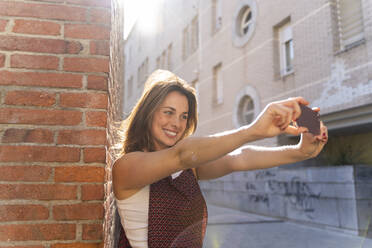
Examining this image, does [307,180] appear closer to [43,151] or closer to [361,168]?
[361,168]

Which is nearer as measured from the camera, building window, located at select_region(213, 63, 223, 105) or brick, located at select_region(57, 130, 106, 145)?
brick, located at select_region(57, 130, 106, 145)

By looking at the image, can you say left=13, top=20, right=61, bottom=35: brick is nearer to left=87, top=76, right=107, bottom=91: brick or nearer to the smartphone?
left=87, top=76, right=107, bottom=91: brick

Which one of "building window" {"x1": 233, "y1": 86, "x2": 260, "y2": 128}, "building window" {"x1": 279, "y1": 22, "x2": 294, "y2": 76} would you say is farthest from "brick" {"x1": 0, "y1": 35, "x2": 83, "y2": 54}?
"building window" {"x1": 233, "y1": 86, "x2": 260, "y2": 128}

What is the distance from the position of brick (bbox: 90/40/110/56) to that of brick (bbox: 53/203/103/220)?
816 millimetres

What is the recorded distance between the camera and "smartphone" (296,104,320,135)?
1.60 meters

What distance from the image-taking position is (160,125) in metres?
2.10

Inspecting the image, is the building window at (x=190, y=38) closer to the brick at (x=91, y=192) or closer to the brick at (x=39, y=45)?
the brick at (x=39, y=45)

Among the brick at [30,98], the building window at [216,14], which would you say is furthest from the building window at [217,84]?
the brick at [30,98]

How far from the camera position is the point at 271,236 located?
6.81 m

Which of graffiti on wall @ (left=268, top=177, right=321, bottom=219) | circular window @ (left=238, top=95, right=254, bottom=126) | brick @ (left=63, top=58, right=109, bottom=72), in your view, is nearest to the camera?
brick @ (left=63, top=58, right=109, bottom=72)

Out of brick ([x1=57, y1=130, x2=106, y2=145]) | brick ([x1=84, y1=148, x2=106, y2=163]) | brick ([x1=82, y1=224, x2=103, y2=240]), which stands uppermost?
brick ([x1=57, y1=130, x2=106, y2=145])

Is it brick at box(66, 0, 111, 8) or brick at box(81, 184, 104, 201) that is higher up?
brick at box(66, 0, 111, 8)

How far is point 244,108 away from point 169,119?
10132 millimetres

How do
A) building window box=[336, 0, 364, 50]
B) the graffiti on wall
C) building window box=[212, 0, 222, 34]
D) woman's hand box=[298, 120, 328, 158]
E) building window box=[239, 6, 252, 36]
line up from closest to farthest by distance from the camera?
woman's hand box=[298, 120, 328, 158]
building window box=[336, 0, 364, 50]
the graffiti on wall
building window box=[239, 6, 252, 36]
building window box=[212, 0, 222, 34]
